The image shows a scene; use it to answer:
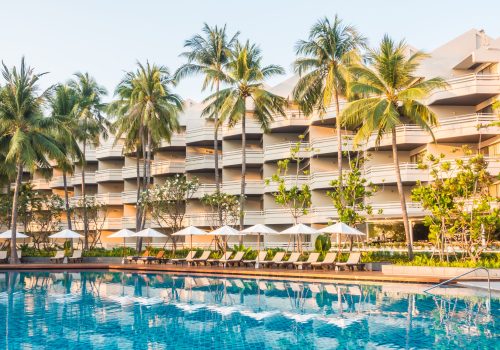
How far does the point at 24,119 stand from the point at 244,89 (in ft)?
48.1

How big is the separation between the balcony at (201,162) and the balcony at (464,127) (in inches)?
752

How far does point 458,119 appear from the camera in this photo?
3488cm

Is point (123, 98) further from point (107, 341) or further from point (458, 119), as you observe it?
point (107, 341)

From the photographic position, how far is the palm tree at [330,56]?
104 ft

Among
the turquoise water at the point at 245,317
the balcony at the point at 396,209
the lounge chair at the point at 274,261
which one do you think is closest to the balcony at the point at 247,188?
the balcony at the point at 396,209

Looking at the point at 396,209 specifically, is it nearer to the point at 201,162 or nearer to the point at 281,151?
the point at 281,151

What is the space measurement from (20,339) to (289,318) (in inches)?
279

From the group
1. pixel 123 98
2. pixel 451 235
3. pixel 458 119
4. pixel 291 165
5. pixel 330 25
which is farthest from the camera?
pixel 291 165

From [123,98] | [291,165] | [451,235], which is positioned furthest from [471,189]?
[123,98]

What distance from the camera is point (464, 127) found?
34.4 metres

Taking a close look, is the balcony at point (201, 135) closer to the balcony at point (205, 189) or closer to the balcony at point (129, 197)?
the balcony at point (205, 189)

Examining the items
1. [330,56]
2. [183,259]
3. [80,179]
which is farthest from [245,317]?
[80,179]

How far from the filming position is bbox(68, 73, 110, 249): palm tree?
43719 millimetres

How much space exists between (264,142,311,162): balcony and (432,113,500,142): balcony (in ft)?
35.3
